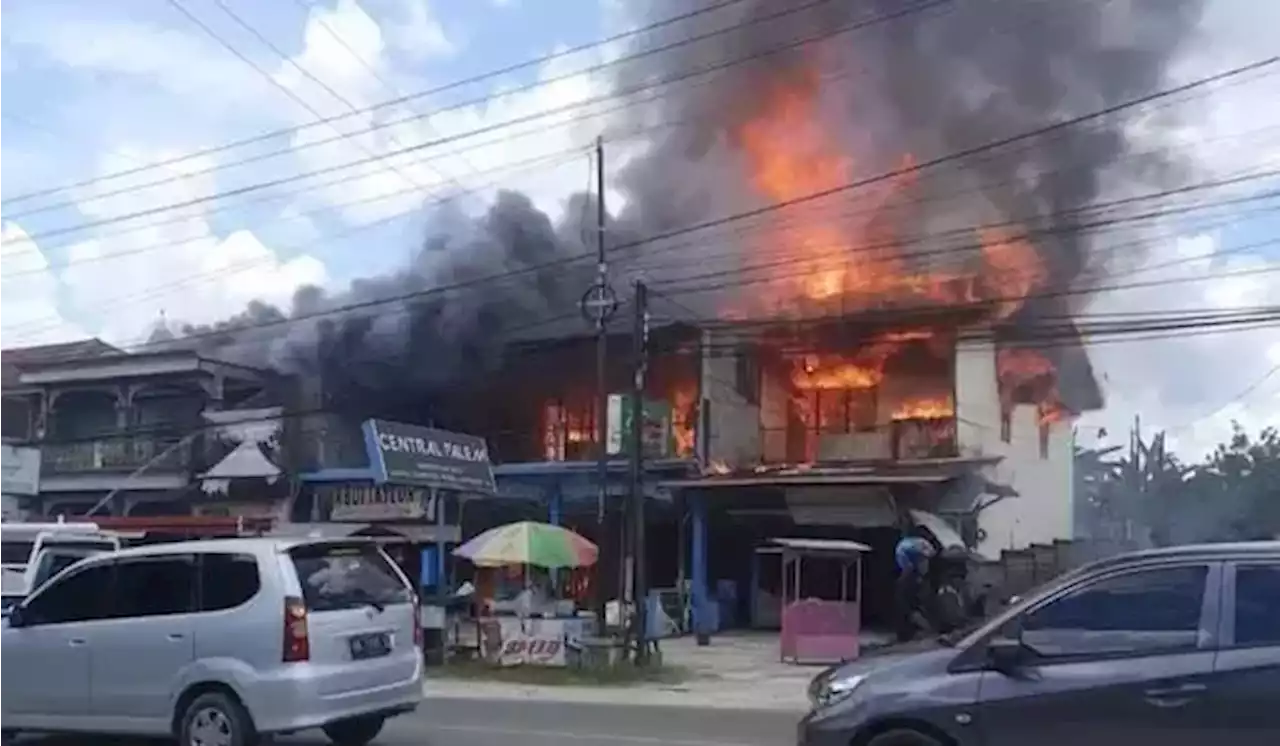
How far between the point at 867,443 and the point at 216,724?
70.7 feet

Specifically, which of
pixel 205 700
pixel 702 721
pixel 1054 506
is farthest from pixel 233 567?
pixel 1054 506

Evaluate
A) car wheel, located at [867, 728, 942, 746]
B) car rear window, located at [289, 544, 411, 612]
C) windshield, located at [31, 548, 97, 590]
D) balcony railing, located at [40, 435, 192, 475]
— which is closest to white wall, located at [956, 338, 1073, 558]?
windshield, located at [31, 548, 97, 590]

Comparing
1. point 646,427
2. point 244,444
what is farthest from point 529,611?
point 244,444

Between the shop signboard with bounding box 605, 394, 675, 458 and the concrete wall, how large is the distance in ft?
2.84

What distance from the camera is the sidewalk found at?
53.2 feet

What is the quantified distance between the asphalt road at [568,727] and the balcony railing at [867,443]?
14.5 m

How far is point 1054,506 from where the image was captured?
105 feet

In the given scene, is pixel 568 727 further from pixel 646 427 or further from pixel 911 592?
pixel 646 427

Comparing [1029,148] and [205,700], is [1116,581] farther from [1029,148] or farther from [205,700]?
[1029,148]

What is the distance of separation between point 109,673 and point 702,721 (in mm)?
5626

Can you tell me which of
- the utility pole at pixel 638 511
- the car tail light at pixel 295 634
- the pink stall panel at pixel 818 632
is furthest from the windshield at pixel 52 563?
the car tail light at pixel 295 634

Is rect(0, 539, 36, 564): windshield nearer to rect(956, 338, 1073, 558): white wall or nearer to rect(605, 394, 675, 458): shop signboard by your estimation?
rect(605, 394, 675, 458): shop signboard

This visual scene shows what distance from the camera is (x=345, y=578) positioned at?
32.6ft

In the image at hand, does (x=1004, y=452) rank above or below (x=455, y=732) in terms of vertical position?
above
